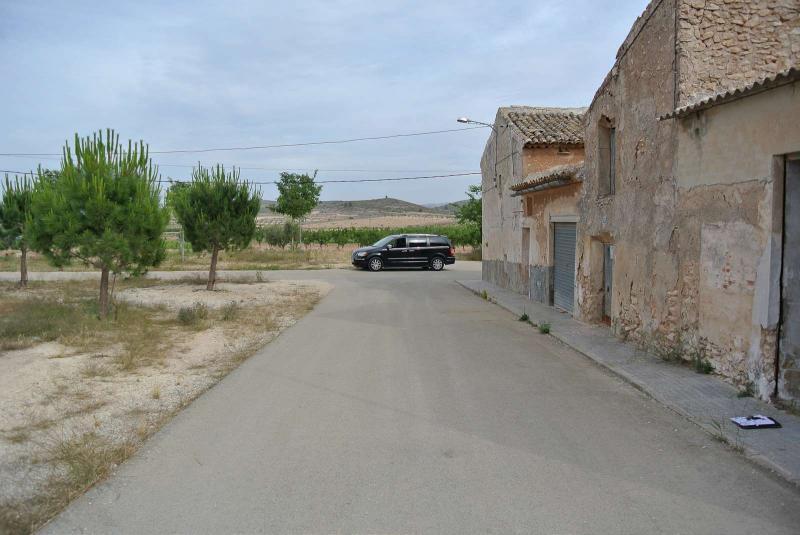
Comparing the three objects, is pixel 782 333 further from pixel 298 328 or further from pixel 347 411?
pixel 298 328

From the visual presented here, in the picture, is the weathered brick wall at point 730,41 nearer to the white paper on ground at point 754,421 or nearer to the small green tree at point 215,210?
the white paper on ground at point 754,421

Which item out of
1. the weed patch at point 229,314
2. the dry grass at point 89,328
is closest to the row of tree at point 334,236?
the weed patch at point 229,314

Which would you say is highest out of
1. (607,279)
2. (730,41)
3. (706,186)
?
(730,41)

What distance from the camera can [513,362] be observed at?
381 inches

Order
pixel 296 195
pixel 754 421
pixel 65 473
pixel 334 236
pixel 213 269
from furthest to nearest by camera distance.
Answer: pixel 334 236 < pixel 296 195 < pixel 213 269 < pixel 754 421 < pixel 65 473

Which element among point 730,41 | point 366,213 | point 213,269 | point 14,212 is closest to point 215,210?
point 213,269

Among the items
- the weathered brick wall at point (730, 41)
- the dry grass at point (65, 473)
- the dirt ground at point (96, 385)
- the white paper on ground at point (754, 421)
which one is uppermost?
the weathered brick wall at point (730, 41)

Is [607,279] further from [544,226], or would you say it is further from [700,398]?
[700,398]

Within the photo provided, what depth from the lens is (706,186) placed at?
27.8ft

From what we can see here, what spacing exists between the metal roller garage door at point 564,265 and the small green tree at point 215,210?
10.7 meters

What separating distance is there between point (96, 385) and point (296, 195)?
34.3m

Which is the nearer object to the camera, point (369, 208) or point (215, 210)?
point (215, 210)

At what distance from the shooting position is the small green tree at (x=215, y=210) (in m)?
21.9

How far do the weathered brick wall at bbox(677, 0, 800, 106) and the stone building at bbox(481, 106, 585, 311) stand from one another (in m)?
4.91
